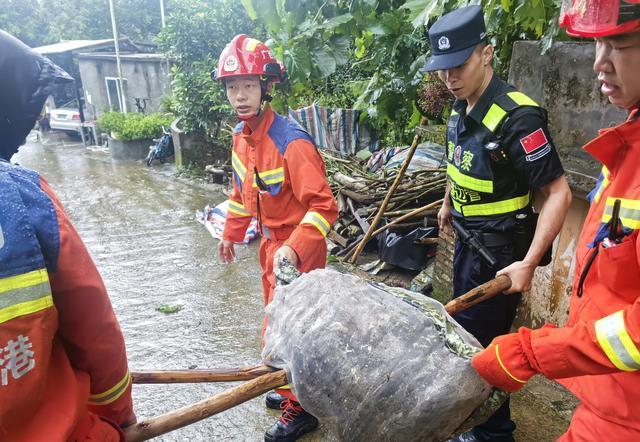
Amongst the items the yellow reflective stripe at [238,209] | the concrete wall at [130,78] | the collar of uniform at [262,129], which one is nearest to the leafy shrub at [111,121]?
the concrete wall at [130,78]

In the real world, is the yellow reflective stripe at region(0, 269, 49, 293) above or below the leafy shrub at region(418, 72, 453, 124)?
below

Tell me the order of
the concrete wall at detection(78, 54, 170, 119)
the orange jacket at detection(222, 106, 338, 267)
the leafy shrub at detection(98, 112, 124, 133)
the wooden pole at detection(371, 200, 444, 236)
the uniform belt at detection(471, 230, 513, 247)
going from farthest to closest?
the concrete wall at detection(78, 54, 170, 119), the leafy shrub at detection(98, 112, 124, 133), the wooden pole at detection(371, 200, 444, 236), the orange jacket at detection(222, 106, 338, 267), the uniform belt at detection(471, 230, 513, 247)

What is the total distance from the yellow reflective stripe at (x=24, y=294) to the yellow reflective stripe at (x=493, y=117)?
188 cm

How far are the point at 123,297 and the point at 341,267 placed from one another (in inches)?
91.9

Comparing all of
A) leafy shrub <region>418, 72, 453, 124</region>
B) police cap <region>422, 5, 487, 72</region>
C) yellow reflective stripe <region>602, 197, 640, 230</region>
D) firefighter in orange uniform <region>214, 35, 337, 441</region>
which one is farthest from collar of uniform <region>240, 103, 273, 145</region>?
leafy shrub <region>418, 72, 453, 124</region>

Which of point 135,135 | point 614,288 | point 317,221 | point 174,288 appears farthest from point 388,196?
point 135,135

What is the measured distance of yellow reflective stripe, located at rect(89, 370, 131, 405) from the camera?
1519 millimetres

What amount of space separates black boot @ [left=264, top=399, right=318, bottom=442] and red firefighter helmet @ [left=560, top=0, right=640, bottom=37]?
2.37m

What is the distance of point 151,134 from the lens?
13.8 meters

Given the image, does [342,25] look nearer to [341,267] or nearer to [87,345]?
[341,267]

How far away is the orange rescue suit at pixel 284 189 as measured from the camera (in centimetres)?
259

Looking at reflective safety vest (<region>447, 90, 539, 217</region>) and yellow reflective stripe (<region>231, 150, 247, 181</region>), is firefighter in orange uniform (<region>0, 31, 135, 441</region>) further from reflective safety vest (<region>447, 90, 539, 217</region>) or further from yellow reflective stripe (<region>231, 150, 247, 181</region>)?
reflective safety vest (<region>447, 90, 539, 217</region>)

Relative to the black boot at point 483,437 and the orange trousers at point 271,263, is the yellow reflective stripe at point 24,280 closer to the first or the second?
the orange trousers at point 271,263

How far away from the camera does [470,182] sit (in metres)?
2.31
